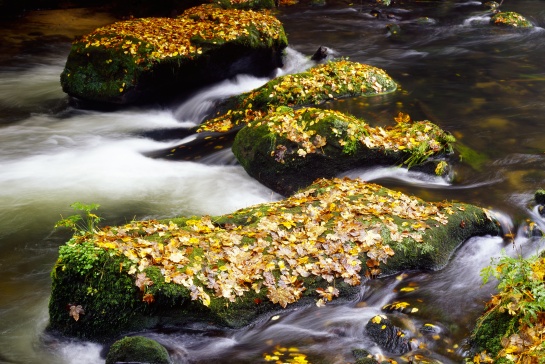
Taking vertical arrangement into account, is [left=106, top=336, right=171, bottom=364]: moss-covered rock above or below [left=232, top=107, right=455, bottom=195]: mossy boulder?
below

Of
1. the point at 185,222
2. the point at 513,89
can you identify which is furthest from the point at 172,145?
the point at 513,89

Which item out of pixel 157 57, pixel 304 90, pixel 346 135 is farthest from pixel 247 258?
pixel 157 57

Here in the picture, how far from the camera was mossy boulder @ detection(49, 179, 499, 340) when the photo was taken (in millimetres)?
5488

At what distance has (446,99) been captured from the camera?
506 inches

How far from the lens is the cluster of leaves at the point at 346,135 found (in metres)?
9.16

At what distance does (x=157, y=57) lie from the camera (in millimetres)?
12719

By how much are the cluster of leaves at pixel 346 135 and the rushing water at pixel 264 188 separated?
1.56ft

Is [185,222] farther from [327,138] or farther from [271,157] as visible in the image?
[327,138]

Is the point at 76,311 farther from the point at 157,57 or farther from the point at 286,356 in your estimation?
the point at 157,57

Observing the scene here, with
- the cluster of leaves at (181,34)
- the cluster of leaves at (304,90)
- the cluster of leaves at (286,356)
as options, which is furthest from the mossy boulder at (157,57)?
the cluster of leaves at (286,356)

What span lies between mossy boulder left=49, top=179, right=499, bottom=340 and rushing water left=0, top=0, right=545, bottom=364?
0.68ft

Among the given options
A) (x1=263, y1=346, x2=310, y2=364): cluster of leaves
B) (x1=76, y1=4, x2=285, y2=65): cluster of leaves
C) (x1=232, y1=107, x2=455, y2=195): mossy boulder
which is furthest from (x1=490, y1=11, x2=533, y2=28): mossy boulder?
(x1=263, y1=346, x2=310, y2=364): cluster of leaves

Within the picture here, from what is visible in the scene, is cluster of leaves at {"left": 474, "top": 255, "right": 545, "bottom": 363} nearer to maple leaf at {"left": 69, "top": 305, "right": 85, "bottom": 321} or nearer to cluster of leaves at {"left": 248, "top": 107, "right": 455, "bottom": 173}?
maple leaf at {"left": 69, "top": 305, "right": 85, "bottom": 321}

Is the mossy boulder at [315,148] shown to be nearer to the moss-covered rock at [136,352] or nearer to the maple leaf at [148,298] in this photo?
the maple leaf at [148,298]
